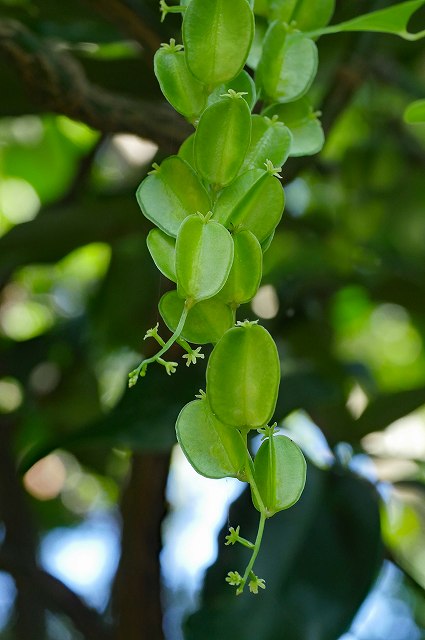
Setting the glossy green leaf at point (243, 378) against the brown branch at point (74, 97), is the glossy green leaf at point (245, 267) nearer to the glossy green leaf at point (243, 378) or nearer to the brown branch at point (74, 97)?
the glossy green leaf at point (243, 378)

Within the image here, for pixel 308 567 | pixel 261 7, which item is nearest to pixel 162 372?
pixel 308 567

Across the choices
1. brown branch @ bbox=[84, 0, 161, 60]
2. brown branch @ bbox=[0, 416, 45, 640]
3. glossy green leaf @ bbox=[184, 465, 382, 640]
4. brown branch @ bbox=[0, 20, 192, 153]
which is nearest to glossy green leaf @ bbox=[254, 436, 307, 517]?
glossy green leaf @ bbox=[184, 465, 382, 640]

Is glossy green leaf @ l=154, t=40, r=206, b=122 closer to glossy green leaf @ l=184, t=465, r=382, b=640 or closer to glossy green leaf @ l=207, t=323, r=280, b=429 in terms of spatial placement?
glossy green leaf @ l=207, t=323, r=280, b=429

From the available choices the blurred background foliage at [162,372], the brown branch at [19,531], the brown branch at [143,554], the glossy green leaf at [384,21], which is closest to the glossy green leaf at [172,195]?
the glossy green leaf at [384,21]

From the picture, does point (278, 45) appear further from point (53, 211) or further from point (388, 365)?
point (388, 365)

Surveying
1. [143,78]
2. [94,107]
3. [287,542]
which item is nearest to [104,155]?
[143,78]
